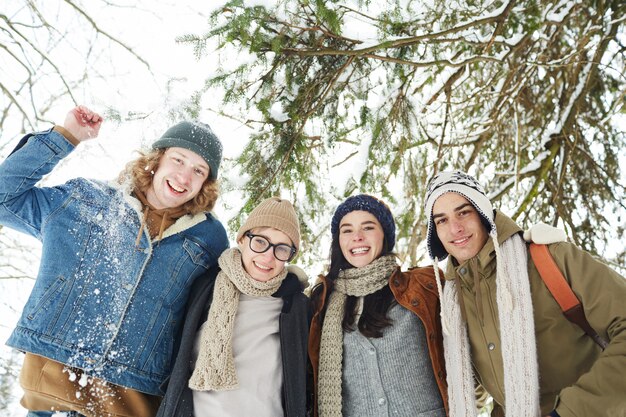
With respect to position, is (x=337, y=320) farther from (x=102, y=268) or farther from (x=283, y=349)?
(x=102, y=268)

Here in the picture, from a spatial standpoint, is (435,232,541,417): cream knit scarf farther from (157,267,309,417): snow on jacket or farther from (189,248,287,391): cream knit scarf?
(189,248,287,391): cream knit scarf

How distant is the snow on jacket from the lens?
208 cm

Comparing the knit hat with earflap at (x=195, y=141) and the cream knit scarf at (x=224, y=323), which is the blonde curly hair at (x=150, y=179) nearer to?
the knit hat with earflap at (x=195, y=141)

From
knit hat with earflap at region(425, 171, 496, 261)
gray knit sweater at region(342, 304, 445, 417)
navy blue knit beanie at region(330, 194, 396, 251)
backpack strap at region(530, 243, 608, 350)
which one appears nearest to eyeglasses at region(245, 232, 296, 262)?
navy blue knit beanie at region(330, 194, 396, 251)

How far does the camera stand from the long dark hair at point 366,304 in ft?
7.71

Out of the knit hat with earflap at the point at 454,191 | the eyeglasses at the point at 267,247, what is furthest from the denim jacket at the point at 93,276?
the knit hat with earflap at the point at 454,191

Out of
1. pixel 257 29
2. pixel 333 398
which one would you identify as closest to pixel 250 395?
pixel 333 398

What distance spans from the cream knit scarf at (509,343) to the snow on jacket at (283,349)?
2.35 ft

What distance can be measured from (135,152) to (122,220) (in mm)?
497

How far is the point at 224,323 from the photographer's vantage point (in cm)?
221

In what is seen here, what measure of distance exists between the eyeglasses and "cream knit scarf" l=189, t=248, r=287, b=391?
96mm

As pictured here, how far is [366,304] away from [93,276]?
138 cm

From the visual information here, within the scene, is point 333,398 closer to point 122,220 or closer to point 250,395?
point 250,395

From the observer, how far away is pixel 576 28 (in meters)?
4.37
